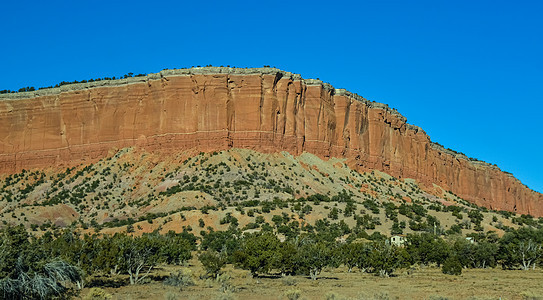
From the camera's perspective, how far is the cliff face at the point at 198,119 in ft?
303

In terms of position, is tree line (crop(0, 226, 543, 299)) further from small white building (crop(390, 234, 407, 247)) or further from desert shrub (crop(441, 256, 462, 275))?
small white building (crop(390, 234, 407, 247))

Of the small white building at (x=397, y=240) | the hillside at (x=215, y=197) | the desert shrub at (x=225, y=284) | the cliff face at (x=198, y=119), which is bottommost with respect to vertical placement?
the desert shrub at (x=225, y=284)

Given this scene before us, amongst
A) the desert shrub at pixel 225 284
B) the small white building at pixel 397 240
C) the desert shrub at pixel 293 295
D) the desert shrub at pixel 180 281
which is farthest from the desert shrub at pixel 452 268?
the desert shrub at pixel 180 281

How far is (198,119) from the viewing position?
303ft

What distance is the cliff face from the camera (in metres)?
92.3

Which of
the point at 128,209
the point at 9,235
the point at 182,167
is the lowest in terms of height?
the point at 9,235

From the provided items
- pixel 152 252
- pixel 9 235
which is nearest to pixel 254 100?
pixel 152 252

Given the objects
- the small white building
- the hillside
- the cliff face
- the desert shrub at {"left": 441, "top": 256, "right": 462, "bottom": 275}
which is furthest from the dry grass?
the cliff face

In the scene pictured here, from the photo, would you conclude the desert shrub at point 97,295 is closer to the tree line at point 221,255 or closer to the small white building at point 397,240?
the tree line at point 221,255

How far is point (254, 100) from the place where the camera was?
92562 mm

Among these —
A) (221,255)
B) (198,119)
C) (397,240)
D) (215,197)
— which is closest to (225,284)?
(221,255)

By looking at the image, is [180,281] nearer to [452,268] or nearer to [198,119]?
[452,268]

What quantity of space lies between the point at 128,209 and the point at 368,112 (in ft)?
162

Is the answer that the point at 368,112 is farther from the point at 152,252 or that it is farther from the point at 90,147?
the point at 152,252
